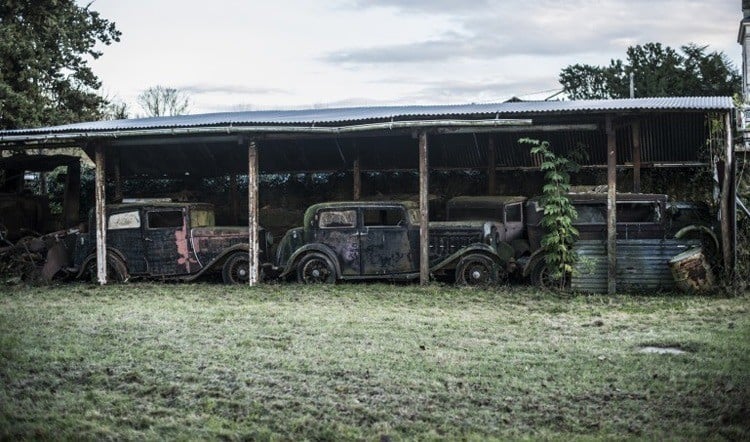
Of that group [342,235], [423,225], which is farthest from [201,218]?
[423,225]

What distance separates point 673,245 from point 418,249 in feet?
13.8

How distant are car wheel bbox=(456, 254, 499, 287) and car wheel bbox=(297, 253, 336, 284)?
91.2 inches

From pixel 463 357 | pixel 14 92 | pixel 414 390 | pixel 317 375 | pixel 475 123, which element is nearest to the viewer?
pixel 414 390

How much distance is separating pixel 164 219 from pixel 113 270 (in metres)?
1.48

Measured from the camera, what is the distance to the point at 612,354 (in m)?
8.61

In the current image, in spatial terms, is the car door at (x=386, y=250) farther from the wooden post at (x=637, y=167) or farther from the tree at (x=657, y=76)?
the tree at (x=657, y=76)

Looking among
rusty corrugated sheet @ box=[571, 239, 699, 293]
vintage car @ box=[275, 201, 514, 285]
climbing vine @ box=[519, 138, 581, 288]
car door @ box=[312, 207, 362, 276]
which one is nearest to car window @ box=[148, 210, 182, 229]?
vintage car @ box=[275, 201, 514, 285]

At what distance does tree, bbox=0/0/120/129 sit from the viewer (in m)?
22.5

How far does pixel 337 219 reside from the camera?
597 inches

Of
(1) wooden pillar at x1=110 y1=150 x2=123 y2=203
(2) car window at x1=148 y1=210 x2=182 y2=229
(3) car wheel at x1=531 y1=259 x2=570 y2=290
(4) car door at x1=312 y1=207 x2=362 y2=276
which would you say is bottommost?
(3) car wheel at x1=531 y1=259 x2=570 y2=290

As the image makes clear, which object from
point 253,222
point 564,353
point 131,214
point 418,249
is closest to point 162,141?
point 131,214

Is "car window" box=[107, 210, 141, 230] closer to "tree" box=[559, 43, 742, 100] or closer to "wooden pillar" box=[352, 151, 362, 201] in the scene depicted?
"wooden pillar" box=[352, 151, 362, 201]

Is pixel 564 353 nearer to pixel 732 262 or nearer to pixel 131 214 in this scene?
pixel 732 262

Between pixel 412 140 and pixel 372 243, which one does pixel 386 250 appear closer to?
pixel 372 243
